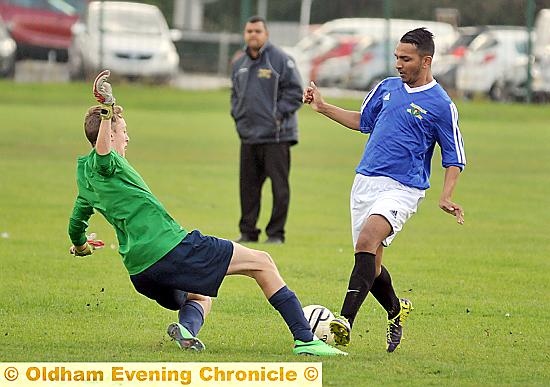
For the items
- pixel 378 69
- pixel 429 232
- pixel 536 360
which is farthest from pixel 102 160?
pixel 378 69

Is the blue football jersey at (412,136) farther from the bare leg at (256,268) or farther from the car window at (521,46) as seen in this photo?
the car window at (521,46)

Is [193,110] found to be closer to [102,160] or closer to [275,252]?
[275,252]

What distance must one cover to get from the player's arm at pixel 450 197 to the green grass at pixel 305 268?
2.81ft

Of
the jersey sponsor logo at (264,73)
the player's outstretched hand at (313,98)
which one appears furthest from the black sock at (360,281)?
the jersey sponsor logo at (264,73)

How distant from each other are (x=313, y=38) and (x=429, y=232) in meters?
21.8

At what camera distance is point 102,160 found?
6.93 meters

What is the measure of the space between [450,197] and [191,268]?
1.72m

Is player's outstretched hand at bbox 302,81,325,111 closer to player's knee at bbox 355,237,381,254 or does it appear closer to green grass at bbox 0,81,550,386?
player's knee at bbox 355,237,381,254

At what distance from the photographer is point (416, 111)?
7.84m

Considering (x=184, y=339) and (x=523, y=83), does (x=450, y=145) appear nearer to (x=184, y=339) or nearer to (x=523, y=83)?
(x=184, y=339)

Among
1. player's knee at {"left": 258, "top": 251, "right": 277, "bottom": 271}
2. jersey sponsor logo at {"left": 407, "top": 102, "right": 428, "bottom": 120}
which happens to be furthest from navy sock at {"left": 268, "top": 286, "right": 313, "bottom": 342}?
jersey sponsor logo at {"left": 407, "top": 102, "right": 428, "bottom": 120}

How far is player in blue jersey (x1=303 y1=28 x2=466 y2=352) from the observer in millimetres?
7664

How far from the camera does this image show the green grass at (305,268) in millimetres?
7531

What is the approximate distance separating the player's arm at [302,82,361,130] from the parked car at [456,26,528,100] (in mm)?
25672
